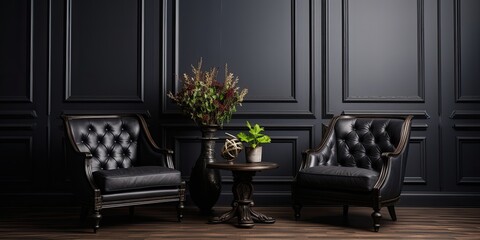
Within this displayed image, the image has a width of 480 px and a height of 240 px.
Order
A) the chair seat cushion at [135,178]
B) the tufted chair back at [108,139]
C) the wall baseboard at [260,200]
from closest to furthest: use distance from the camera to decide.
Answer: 1. the chair seat cushion at [135,178]
2. the tufted chair back at [108,139]
3. the wall baseboard at [260,200]

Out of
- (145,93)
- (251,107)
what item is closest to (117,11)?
(145,93)

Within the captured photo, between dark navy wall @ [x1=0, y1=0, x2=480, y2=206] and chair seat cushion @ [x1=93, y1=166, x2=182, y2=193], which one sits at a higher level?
dark navy wall @ [x1=0, y1=0, x2=480, y2=206]

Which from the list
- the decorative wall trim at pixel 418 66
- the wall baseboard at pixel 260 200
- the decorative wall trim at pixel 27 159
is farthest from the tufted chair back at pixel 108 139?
the decorative wall trim at pixel 418 66

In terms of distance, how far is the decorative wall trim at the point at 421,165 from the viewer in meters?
4.81

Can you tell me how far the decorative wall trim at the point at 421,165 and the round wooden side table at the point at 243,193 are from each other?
152 centimetres

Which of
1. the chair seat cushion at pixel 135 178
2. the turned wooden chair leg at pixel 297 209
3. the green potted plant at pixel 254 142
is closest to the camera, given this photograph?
the chair seat cushion at pixel 135 178

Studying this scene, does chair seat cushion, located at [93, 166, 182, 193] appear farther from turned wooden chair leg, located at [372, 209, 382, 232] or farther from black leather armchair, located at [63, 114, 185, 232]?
turned wooden chair leg, located at [372, 209, 382, 232]

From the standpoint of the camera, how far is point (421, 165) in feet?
15.8

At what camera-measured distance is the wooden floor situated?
3.57 metres

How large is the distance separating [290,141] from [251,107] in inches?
18.3

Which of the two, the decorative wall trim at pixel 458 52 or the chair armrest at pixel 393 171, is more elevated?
the decorative wall trim at pixel 458 52

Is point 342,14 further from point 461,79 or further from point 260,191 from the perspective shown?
point 260,191

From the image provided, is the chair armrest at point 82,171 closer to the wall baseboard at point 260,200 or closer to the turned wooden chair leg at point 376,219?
the wall baseboard at point 260,200

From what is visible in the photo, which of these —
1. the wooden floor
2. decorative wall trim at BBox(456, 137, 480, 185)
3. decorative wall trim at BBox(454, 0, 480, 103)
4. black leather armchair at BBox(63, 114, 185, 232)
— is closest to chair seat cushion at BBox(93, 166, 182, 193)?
black leather armchair at BBox(63, 114, 185, 232)
